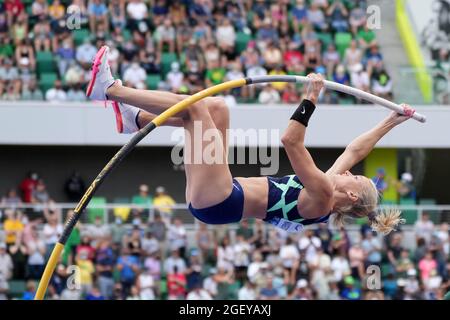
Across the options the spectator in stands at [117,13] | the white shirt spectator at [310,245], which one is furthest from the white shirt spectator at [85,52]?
the white shirt spectator at [310,245]

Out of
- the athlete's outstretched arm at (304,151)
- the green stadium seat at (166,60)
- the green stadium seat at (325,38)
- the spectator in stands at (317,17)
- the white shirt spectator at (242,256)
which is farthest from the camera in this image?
the spectator in stands at (317,17)

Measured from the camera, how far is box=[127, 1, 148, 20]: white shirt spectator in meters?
22.8

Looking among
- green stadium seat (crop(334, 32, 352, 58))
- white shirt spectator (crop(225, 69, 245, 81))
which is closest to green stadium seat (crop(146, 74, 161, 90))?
white shirt spectator (crop(225, 69, 245, 81))

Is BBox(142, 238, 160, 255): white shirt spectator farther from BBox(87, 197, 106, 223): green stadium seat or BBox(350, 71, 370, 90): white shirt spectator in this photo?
BBox(350, 71, 370, 90): white shirt spectator

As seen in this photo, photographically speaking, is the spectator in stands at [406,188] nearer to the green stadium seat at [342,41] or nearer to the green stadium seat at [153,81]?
the green stadium seat at [342,41]

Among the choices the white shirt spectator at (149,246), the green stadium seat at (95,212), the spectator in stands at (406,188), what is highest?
the spectator in stands at (406,188)

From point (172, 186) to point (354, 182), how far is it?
12047 millimetres

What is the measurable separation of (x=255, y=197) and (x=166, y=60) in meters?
11.2

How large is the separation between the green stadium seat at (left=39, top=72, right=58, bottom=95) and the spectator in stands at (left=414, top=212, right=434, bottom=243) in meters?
6.46

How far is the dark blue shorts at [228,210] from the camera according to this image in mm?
11203

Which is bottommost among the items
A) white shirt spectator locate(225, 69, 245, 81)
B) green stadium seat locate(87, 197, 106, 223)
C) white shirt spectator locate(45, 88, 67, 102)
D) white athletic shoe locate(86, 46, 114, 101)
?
green stadium seat locate(87, 197, 106, 223)

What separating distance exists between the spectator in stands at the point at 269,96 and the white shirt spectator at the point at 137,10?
2682 millimetres
